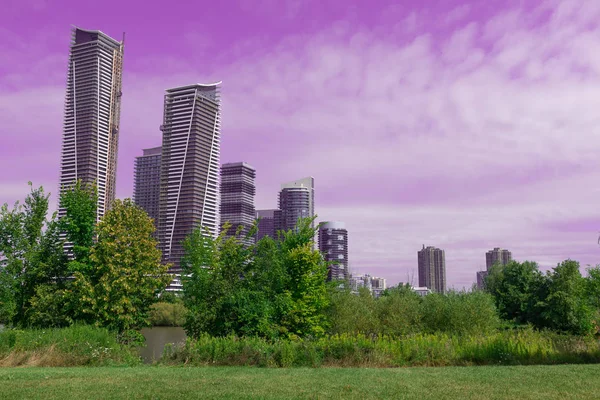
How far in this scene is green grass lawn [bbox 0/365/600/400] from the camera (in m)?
→ 8.17

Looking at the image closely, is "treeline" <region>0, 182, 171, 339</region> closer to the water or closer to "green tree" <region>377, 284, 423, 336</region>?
"green tree" <region>377, 284, 423, 336</region>

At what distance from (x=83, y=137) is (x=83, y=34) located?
30518mm

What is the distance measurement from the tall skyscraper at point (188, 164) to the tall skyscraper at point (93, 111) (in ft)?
41.5

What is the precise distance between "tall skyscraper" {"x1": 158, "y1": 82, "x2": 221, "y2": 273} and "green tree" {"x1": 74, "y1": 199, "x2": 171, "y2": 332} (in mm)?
79761

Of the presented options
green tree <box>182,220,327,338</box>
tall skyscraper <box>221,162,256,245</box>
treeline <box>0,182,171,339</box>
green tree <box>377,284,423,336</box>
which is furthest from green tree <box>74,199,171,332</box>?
tall skyscraper <box>221,162,256,245</box>

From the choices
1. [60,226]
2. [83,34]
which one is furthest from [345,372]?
[83,34]

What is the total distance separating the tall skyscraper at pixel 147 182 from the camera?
130750mm

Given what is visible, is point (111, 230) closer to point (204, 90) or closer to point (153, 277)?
point (153, 277)

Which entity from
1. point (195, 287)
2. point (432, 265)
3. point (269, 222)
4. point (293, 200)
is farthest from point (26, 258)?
point (432, 265)

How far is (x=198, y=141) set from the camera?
11412cm

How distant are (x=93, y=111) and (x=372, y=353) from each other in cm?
11344

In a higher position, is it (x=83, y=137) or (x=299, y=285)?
(x=83, y=137)

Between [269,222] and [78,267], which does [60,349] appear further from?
[269,222]

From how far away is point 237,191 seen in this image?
162500 millimetres
